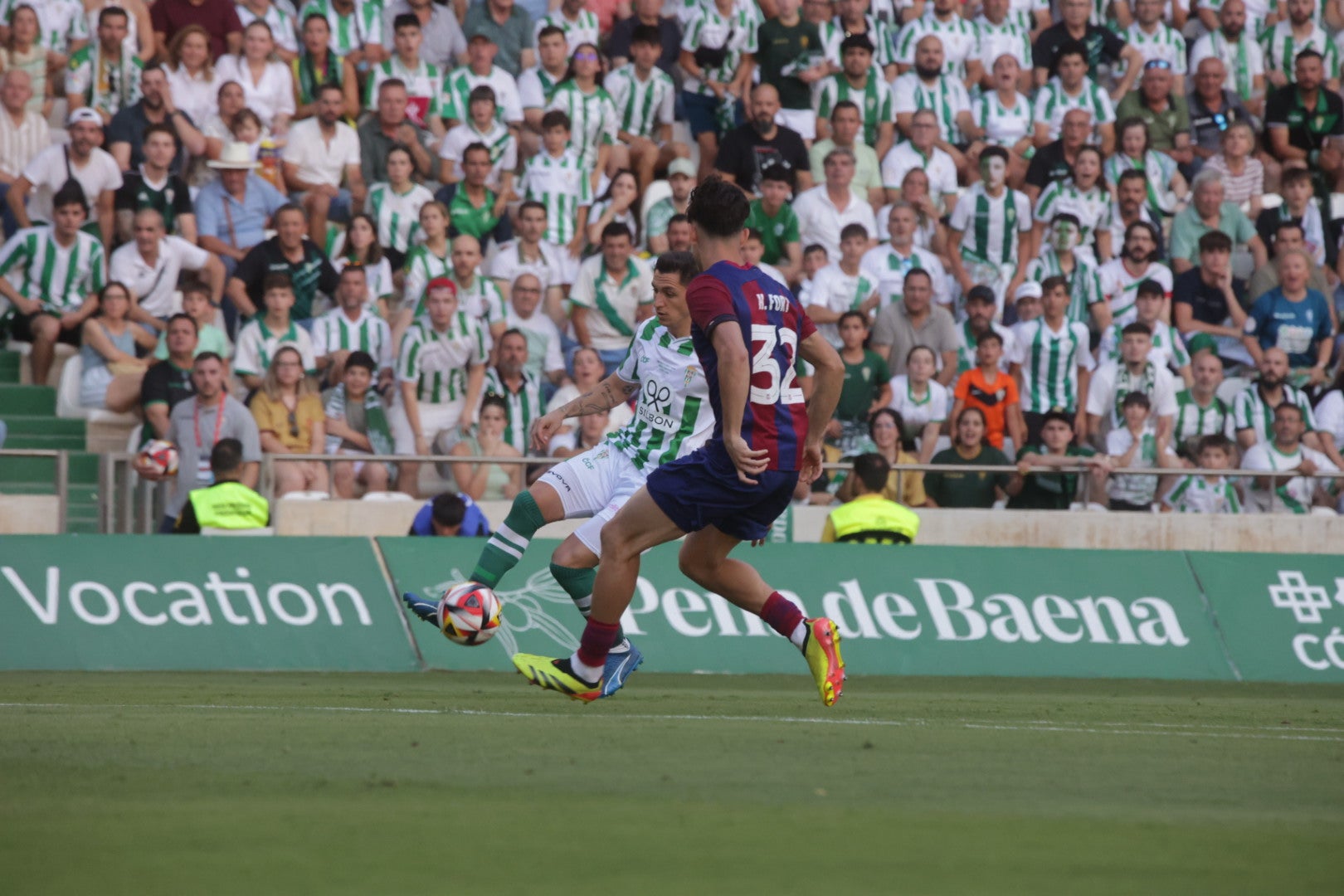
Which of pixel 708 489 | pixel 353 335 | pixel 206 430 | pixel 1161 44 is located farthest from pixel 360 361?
pixel 1161 44

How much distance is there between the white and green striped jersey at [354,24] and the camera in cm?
1848

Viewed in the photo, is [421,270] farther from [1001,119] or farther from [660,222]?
[1001,119]

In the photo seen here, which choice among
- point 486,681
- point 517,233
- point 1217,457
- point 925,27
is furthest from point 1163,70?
point 486,681

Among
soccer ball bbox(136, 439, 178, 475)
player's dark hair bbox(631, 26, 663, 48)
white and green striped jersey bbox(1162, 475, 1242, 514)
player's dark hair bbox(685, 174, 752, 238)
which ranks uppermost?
player's dark hair bbox(685, 174, 752, 238)

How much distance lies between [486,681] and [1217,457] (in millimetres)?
7486

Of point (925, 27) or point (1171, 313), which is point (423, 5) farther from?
point (1171, 313)

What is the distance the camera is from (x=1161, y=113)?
19.9 m

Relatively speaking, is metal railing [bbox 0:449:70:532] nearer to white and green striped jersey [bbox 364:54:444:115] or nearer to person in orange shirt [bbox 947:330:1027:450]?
white and green striped jersey [bbox 364:54:444:115]

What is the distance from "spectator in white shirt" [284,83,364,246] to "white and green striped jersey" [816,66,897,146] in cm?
486

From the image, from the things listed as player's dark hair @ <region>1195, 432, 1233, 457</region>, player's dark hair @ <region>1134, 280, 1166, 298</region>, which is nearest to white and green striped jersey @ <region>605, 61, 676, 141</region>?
player's dark hair @ <region>1134, 280, 1166, 298</region>

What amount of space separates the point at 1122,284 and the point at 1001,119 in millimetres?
2489

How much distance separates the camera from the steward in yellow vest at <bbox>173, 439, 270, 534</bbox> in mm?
13867

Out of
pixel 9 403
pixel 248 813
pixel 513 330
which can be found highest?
pixel 248 813

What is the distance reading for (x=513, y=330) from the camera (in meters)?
16.2
